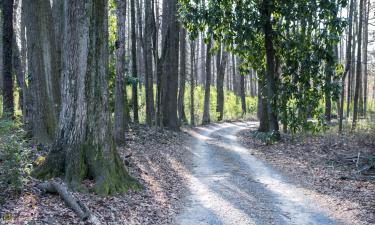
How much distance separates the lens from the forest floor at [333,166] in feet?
29.1

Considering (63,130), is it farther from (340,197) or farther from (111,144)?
(340,197)

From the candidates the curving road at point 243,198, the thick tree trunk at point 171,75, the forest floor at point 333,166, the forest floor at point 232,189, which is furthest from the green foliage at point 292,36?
the curving road at point 243,198

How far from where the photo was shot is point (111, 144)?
Result: 8.71 m

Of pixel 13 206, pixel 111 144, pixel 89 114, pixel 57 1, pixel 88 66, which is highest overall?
pixel 57 1

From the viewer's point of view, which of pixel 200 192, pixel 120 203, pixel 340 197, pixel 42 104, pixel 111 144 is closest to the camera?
pixel 120 203

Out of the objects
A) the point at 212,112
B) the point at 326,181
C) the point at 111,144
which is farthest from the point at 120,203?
the point at 212,112

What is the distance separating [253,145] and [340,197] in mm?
8968

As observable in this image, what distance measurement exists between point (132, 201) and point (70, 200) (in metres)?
1.73

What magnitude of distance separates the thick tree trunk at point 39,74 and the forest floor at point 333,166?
709 centimetres

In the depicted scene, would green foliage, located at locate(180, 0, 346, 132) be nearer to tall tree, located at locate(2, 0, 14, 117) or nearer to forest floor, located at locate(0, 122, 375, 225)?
forest floor, located at locate(0, 122, 375, 225)

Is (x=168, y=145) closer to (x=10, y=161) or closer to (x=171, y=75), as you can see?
(x=171, y=75)

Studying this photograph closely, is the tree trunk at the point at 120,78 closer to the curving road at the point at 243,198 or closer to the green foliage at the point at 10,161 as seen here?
the curving road at the point at 243,198

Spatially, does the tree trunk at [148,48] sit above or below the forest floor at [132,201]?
above

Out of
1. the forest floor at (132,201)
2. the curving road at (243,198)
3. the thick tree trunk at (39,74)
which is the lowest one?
the curving road at (243,198)
